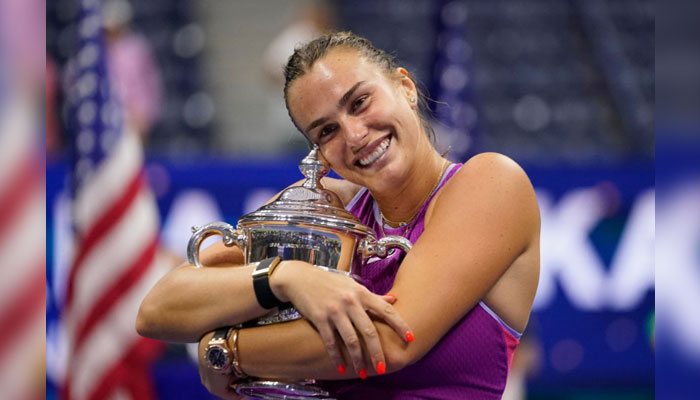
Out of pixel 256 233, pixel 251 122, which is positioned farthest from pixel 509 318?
pixel 251 122

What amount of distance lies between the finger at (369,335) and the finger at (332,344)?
0.14 ft

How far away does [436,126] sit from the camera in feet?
12.3

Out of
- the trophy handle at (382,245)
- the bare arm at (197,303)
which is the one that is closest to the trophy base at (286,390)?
the bare arm at (197,303)

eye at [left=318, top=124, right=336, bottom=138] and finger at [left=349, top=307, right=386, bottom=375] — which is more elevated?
eye at [left=318, top=124, right=336, bottom=138]

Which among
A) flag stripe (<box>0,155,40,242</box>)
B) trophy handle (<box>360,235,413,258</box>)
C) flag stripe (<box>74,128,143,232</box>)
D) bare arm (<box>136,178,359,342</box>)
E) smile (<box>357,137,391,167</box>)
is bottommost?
flag stripe (<box>0,155,40,242</box>)

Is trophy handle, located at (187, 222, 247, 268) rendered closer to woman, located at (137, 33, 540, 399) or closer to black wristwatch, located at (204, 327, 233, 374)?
woman, located at (137, 33, 540, 399)

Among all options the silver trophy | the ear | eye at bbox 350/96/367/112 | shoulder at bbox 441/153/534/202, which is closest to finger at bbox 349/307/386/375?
the silver trophy

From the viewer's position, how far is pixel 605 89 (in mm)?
6652

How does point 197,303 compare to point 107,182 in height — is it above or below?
below

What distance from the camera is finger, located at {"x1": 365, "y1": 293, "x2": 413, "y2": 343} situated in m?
1.36

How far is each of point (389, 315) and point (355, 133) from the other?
1.33 ft

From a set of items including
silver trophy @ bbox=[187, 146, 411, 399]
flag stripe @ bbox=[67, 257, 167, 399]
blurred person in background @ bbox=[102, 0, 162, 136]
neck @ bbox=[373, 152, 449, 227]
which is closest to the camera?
silver trophy @ bbox=[187, 146, 411, 399]

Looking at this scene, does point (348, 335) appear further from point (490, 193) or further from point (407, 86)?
point (407, 86)

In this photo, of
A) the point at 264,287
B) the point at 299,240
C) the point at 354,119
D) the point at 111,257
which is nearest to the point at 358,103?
the point at 354,119
